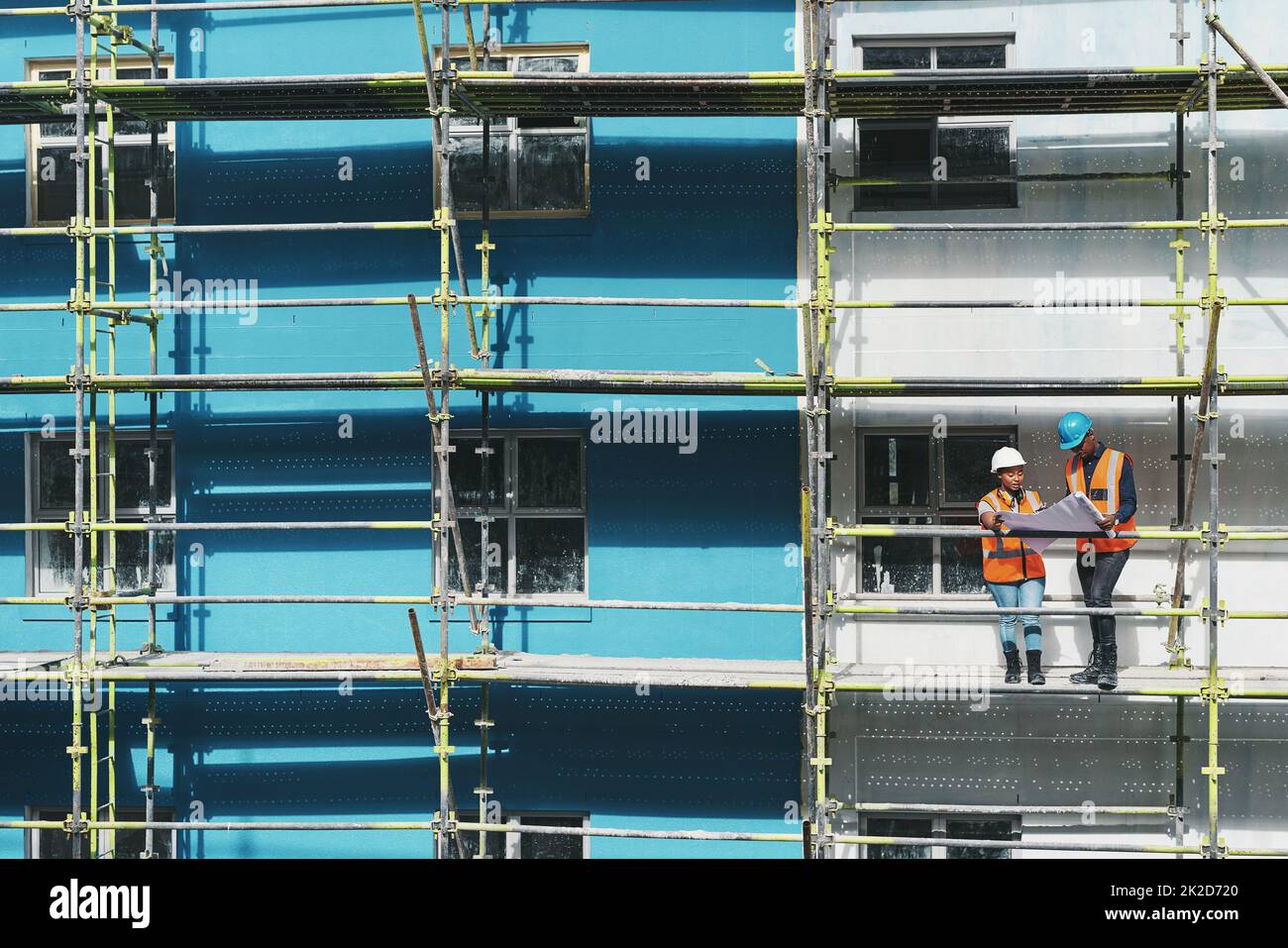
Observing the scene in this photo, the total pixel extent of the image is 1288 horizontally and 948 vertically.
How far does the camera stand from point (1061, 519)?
8.02 meters

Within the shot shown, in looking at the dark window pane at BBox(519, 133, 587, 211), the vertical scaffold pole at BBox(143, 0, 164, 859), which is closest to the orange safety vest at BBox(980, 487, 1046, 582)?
the dark window pane at BBox(519, 133, 587, 211)

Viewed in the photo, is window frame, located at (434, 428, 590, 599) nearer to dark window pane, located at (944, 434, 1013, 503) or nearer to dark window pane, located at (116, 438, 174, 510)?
dark window pane, located at (116, 438, 174, 510)

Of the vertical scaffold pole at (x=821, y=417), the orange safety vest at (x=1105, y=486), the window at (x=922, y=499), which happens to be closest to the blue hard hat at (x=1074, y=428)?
the orange safety vest at (x=1105, y=486)

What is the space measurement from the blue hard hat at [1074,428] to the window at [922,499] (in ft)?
2.03

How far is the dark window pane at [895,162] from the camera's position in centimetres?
905

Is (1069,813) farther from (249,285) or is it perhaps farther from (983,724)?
(249,285)

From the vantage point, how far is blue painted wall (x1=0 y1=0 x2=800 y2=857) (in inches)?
354

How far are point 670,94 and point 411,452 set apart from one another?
2.97 metres

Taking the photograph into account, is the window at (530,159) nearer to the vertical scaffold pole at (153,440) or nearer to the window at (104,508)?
the vertical scaffold pole at (153,440)

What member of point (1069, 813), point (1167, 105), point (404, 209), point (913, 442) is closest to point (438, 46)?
point (404, 209)

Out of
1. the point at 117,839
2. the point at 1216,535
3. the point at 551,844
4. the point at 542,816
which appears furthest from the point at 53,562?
the point at 1216,535

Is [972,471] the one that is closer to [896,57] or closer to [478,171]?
[896,57]

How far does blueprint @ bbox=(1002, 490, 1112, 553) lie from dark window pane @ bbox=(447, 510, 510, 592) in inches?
133

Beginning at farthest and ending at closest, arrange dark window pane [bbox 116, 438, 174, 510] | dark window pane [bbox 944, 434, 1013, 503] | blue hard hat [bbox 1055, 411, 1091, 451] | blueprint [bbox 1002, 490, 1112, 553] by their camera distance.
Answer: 1. dark window pane [bbox 116, 438, 174, 510]
2. dark window pane [bbox 944, 434, 1013, 503]
3. blue hard hat [bbox 1055, 411, 1091, 451]
4. blueprint [bbox 1002, 490, 1112, 553]
